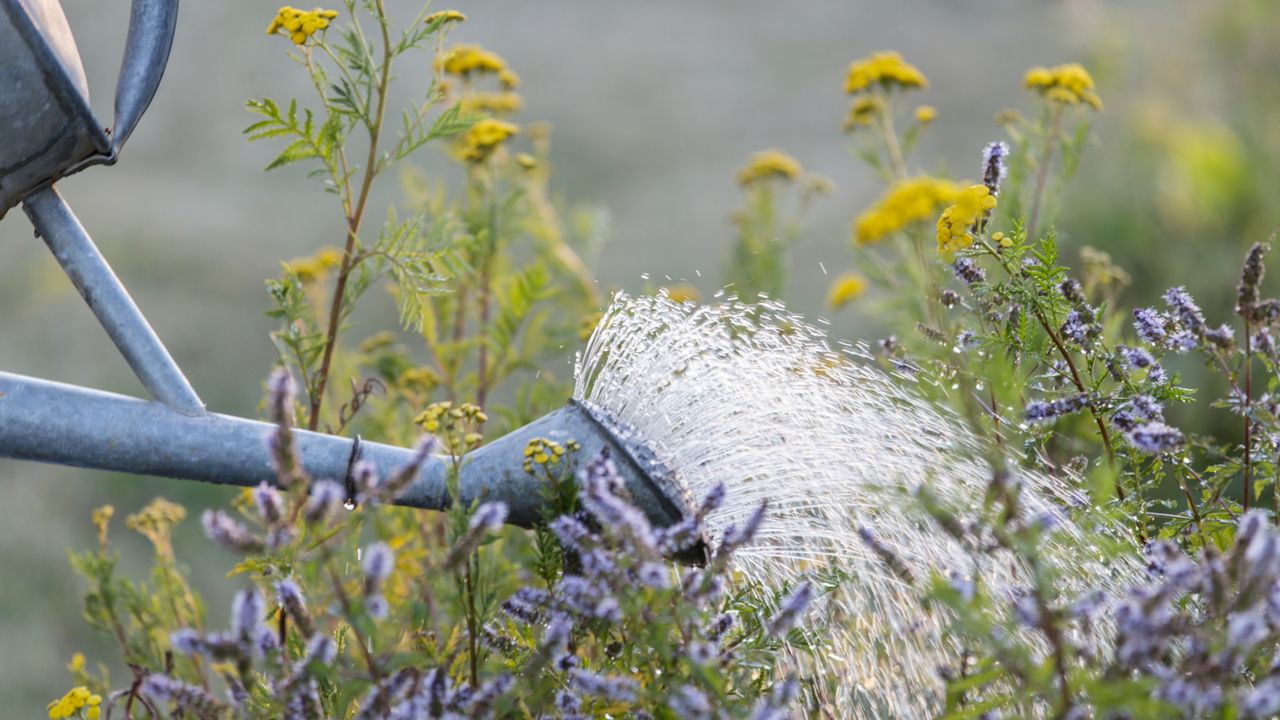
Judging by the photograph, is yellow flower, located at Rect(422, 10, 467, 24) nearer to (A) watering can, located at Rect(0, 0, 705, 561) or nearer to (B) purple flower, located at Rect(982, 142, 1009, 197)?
(A) watering can, located at Rect(0, 0, 705, 561)

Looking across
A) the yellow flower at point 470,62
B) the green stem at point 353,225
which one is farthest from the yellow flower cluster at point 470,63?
the green stem at point 353,225

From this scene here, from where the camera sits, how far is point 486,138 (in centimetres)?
200

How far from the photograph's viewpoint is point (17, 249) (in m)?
5.59

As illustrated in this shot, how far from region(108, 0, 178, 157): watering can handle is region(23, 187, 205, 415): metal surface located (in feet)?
0.28

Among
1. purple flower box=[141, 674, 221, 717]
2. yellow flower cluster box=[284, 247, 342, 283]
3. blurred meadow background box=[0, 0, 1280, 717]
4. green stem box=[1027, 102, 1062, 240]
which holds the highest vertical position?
blurred meadow background box=[0, 0, 1280, 717]

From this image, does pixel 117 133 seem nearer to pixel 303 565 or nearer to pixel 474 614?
pixel 303 565

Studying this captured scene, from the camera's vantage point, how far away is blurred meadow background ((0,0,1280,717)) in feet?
12.6

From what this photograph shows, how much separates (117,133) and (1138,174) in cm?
409

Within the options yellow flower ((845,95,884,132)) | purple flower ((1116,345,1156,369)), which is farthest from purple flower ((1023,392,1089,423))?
yellow flower ((845,95,884,132))

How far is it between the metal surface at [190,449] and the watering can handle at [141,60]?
10.6 inches

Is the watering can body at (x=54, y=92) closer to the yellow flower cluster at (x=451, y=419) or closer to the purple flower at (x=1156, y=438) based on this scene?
the yellow flower cluster at (x=451, y=419)

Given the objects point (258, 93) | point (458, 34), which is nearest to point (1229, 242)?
point (458, 34)

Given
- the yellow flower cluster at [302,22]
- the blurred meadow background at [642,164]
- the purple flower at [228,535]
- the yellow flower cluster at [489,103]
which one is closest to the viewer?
the purple flower at [228,535]

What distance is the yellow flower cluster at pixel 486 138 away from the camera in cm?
200
